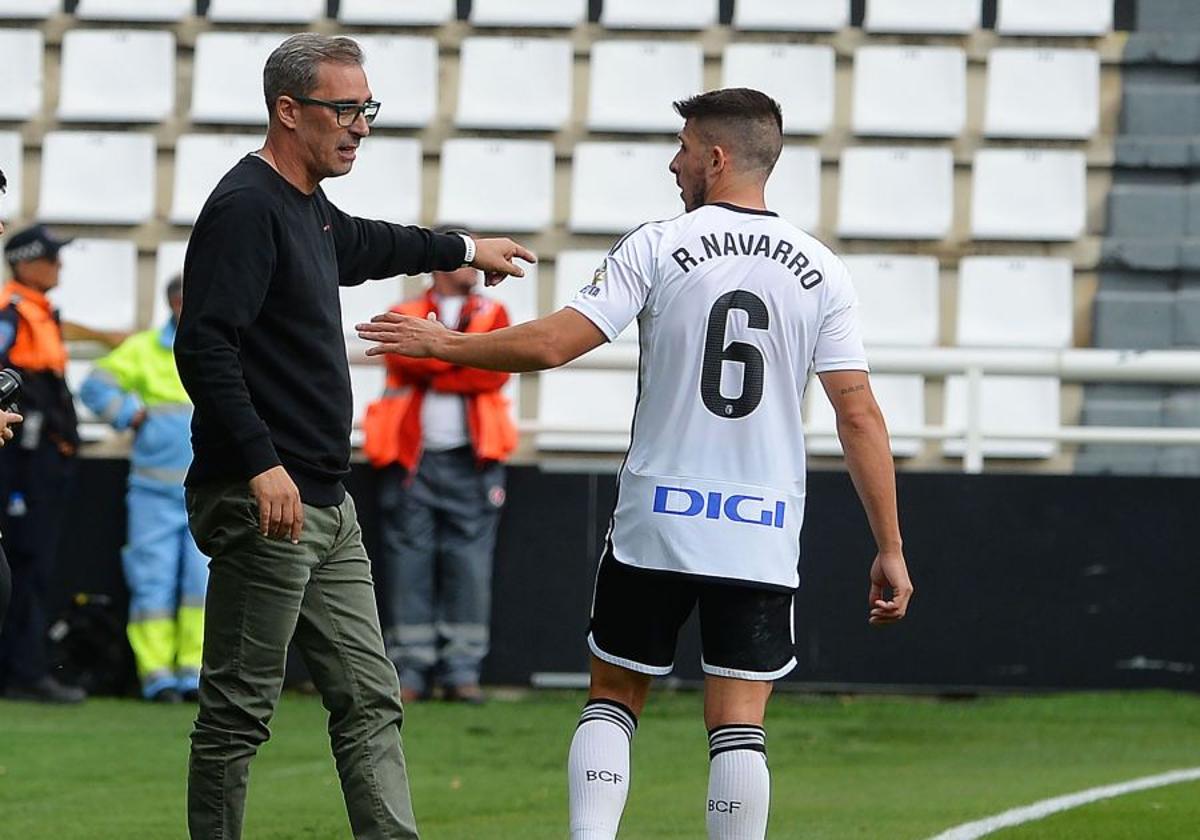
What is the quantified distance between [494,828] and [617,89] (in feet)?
24.7

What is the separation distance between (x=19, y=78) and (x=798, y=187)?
509 cm

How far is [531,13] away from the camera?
44.6 feet

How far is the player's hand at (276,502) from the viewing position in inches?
181

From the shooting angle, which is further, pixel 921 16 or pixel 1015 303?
pixel 921 16

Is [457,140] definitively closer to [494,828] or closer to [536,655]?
[536,655]

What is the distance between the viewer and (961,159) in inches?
520

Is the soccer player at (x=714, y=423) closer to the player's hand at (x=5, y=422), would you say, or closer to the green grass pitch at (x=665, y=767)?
the player's hand at (x=5, y=422)

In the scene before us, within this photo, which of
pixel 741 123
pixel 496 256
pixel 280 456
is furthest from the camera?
pixel 496 256

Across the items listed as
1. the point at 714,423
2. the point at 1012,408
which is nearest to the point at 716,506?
the point at 714,423

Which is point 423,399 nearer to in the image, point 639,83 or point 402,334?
point 639,83

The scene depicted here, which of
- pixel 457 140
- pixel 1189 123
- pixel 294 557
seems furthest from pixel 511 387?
pixel 294 557

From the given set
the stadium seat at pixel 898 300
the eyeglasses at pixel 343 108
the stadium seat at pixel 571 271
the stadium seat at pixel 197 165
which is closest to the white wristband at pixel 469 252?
the eyeglasses at pixel 343 108

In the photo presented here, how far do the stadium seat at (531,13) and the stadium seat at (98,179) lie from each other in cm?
230

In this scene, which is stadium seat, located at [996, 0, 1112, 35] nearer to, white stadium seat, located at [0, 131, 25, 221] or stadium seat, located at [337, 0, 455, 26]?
stadium seat, located at [337, 0, 455, 26]
